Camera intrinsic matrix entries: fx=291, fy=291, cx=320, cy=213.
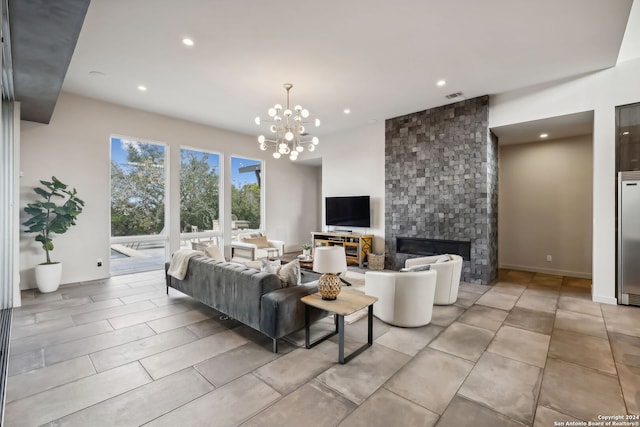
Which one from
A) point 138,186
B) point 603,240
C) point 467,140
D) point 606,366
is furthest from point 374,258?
point 138,186

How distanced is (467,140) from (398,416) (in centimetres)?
480

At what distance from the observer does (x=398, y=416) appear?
6.20 ft

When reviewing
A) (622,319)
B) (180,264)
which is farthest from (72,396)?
(622,319)

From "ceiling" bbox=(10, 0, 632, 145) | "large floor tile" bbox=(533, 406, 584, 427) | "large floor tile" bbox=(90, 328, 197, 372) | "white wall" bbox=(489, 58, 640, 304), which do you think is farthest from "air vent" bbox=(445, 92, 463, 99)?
"large floor tile" bbox=(90, 328, 197, 372)

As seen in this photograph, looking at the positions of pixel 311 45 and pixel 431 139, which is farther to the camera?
pixel 431 139

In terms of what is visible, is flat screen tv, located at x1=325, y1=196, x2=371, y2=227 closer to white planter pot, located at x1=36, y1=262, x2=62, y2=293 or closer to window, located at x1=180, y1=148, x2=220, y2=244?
window, located at x1=180, y1=148, x2=220, y2=244

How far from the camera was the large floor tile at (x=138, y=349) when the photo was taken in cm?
254

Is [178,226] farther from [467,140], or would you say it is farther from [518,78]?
[518,78]

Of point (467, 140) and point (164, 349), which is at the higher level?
point (467, 140)

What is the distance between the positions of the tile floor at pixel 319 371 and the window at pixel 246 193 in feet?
12.6

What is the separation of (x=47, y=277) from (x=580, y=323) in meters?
7.30

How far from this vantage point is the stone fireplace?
5141mm

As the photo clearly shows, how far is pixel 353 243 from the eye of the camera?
21.5ft

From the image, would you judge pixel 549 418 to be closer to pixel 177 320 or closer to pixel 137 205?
pixel 177 320
